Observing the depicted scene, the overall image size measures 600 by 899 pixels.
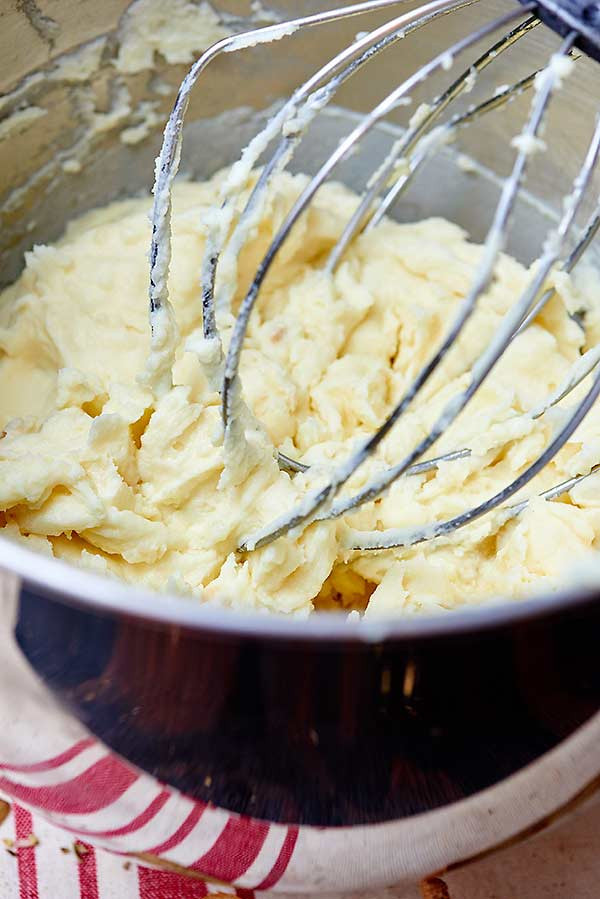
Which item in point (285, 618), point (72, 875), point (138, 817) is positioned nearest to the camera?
point (285, 618)

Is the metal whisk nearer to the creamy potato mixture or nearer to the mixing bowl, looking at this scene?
the creamy potato mixture

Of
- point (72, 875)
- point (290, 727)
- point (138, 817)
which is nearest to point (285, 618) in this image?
point (290, 727)

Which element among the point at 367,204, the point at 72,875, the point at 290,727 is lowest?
the point at 72,875

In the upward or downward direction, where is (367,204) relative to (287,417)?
upward

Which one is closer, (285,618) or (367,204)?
(285,618)

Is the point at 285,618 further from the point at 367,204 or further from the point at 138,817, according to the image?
the point at 367,204

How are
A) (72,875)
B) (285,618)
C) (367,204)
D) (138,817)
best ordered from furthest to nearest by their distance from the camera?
(367,204) < (72,875) < (138,817) < (285,618)

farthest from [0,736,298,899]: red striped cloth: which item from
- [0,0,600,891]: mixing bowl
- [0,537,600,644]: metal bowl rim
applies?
[0,537,600,644]: metal bowl rim
